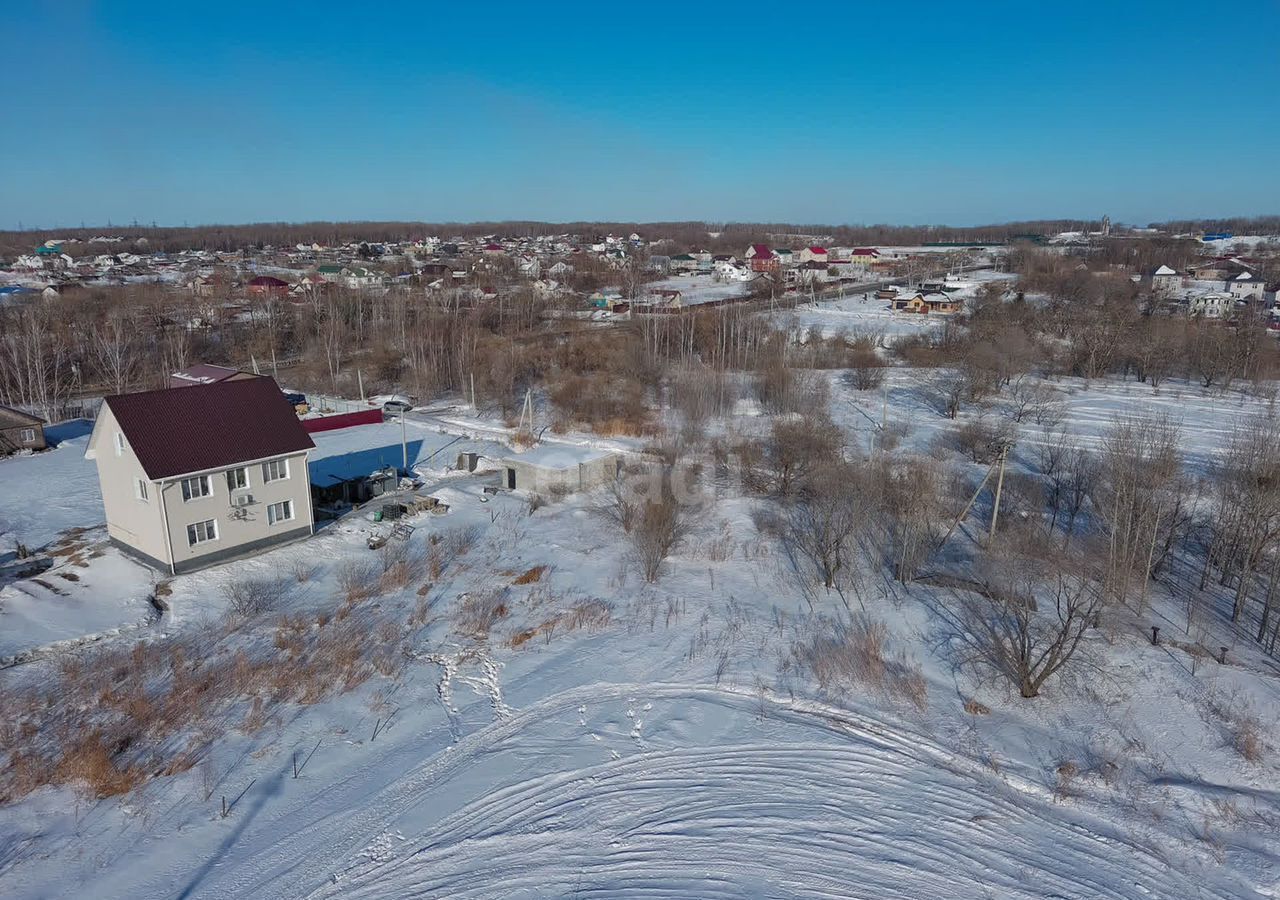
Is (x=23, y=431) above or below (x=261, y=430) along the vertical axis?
below

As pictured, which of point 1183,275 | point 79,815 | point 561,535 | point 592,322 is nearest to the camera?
point 79,815

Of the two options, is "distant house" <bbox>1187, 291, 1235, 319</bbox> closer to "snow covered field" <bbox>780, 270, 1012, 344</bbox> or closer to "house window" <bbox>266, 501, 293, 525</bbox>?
"snow covered field" <bbox>780, 270, 1012, 344</bbox>

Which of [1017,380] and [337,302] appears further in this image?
[337,302]

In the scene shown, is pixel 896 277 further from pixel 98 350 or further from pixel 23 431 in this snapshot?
pixel 23 431

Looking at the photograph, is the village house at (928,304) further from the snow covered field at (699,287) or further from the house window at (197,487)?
the house window at (197,487)

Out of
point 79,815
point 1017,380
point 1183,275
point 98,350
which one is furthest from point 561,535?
point 1183,275
